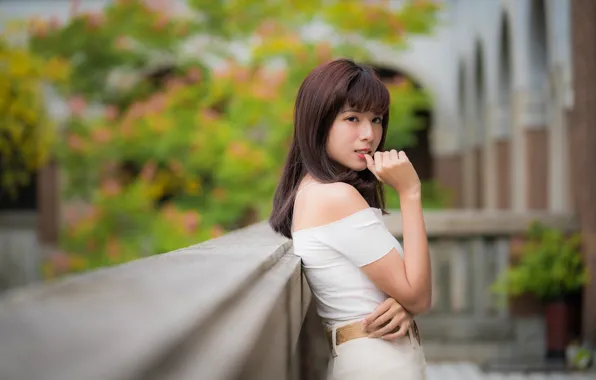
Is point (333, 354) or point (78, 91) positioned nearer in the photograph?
point (333, 354)

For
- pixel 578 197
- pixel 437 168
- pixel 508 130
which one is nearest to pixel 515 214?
pixel 578 197

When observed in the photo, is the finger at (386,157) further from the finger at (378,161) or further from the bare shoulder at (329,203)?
the bare shoulder at (329,203)

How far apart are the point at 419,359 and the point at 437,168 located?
15523 millimetres

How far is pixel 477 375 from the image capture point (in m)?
7.04

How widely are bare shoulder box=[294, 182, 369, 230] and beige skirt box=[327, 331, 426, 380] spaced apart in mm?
294

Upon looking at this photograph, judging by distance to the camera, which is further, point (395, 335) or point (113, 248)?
point (113, 248)

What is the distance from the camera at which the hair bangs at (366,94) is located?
85.7 inches

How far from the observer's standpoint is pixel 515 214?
26.1 ft

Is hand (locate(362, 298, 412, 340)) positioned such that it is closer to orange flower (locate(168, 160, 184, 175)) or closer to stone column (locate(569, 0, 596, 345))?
stone column (locate(569, 0, 596, 345))

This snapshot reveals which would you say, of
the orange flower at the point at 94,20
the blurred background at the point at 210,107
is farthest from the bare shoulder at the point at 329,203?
the orange flower at the point at 94,20

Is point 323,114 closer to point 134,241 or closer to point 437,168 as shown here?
point 134,241

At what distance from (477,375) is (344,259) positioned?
5.23 metres

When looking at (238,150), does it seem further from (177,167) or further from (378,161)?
(378,161)

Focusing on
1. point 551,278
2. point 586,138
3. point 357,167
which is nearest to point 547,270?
point 551,278
